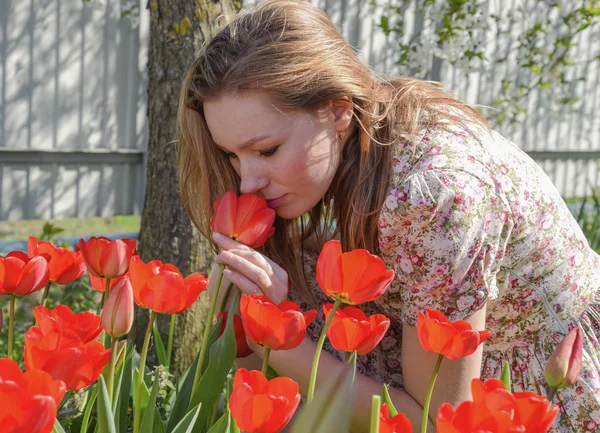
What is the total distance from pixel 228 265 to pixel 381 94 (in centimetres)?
62

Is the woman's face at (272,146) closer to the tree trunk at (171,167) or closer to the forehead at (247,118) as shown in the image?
the forehead at (247,118)

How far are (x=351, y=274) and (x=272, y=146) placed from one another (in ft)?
1.70

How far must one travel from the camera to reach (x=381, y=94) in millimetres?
1814

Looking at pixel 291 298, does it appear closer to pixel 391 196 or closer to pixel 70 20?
pixel 391 196

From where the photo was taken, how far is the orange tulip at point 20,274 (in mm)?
1220

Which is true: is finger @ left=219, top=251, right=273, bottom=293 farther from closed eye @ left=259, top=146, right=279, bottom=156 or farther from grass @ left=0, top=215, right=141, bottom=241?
grass @ left=0, top=215, right=141, bottom=241

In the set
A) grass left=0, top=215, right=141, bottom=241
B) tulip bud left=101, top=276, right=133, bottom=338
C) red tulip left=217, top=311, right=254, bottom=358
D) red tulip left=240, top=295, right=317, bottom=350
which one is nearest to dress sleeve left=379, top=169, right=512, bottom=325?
red tulip left=217, top=311, right=254, bottom=358

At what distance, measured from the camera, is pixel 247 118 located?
158 cm

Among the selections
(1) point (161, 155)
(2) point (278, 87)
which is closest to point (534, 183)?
(2) point (278, 87)

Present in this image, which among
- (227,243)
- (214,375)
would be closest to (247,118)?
(227,243)

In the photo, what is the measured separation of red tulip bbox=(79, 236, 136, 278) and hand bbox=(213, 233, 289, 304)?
0.54ft

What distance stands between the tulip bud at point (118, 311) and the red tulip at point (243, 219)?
1.20ft

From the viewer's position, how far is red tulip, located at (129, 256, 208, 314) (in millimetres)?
1164

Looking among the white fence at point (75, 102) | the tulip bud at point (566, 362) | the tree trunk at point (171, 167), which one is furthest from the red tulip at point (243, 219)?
the white fence at point (75, 102)
